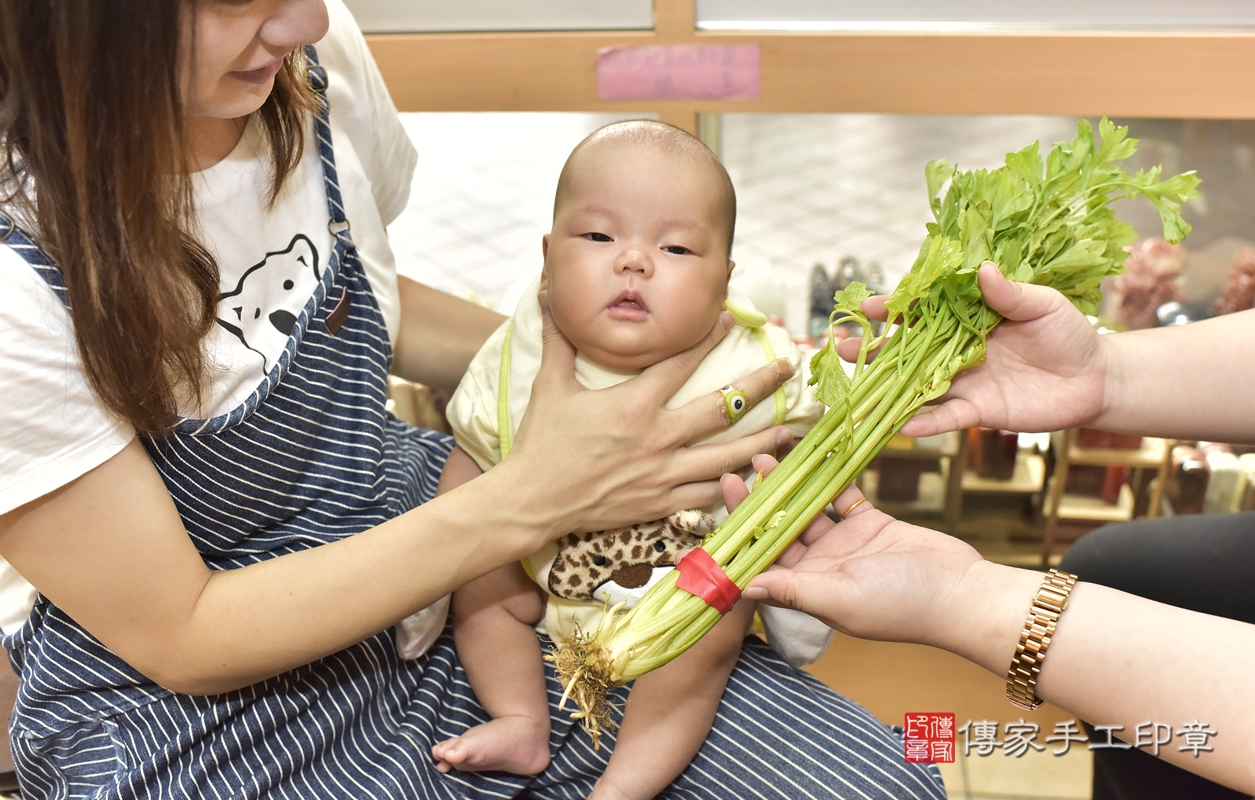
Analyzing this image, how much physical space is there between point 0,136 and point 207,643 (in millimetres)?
609

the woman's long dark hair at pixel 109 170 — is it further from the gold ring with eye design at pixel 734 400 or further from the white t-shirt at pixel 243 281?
the gold ring with eye design at pixel 734 400

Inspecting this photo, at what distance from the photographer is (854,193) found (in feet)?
11.6

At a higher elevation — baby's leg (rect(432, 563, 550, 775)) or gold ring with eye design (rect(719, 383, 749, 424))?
gold ring with eye design (rect(719, 383, 749, 424))

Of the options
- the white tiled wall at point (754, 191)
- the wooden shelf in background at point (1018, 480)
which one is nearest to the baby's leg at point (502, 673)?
the white tiled wall at point (754, 191)

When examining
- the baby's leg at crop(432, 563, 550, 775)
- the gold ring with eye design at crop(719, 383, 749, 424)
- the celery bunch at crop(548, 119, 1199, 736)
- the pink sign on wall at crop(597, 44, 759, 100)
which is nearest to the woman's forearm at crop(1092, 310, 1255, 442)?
the celery bunch at crop(548, 119, 1199, 736)

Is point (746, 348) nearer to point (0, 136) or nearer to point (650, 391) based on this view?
point (650, 391)

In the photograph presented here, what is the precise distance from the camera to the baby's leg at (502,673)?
1.33 m

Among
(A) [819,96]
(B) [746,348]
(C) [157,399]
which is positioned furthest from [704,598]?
(A) [819,96]

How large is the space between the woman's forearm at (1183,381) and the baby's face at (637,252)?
65 centimetres

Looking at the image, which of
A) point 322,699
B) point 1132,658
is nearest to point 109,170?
point 322,699

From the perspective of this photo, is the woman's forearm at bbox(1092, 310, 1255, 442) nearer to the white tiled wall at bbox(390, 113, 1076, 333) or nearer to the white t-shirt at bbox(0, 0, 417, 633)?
the white tiled wall at bbox(390, 113, 1076, 333)

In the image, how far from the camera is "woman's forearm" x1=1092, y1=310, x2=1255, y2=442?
1.46 metres

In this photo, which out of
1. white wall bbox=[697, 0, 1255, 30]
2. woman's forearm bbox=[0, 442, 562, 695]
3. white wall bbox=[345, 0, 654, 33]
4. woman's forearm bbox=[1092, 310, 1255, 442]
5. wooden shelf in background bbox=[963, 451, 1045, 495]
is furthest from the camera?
wooden shelf in background bbox=[963, 451, 1045, 495]

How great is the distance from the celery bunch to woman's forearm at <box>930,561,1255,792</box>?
0.77 feet
